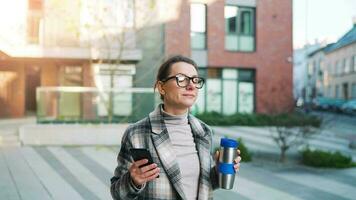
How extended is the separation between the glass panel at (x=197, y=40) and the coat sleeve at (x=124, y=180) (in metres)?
20.9

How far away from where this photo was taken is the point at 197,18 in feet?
76.6

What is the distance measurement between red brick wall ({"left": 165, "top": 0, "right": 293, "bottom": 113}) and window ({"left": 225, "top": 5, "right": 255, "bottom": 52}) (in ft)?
0.95

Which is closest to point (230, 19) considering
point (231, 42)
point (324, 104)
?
point (231, 42)

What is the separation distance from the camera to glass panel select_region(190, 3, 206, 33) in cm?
2320

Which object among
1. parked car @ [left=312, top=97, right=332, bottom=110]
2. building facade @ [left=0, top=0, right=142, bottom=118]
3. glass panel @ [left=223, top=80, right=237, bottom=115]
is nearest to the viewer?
building facade @ [left=0, top=0, right=142, bottom=118]

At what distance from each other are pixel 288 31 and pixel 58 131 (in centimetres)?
1594

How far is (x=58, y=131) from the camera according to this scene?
13625 mm

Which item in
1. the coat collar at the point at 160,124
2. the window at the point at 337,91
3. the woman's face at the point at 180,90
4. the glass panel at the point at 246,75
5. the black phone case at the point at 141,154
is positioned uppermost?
the glass panel at the point at 246,75

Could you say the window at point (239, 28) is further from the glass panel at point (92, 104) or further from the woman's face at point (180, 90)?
the woman's face at point (180, 90)

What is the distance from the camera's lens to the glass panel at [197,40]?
23223mm

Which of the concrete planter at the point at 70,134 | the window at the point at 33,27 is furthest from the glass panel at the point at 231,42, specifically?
the concrete planter at the point at 70,134

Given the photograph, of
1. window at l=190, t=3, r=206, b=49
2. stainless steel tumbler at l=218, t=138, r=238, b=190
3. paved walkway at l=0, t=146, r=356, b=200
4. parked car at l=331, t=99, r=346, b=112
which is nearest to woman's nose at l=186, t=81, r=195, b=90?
stainless steel tumbler at l=218, t=138, r=238, b=190

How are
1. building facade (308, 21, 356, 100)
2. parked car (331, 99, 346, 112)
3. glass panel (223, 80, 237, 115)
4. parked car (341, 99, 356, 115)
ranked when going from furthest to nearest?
building facade (308, 21, 356, 100) → parked car (331, 99, 346, 112) → parked car (341, 99, 356, 115) → glass panel (223, 80, 237, 115)

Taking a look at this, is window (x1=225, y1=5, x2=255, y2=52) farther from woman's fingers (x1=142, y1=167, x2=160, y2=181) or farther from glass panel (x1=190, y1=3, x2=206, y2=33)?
woman's fingers (x1=142, y1=167, x2=160, y2=181)
